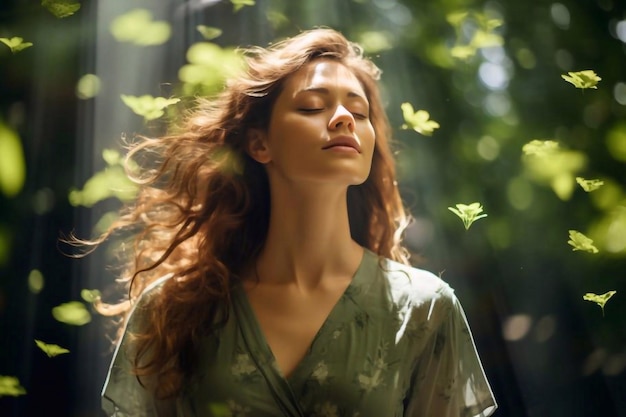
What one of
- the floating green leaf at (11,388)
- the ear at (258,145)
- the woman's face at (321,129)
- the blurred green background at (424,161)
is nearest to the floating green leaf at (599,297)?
the blurred green background at (424,161)

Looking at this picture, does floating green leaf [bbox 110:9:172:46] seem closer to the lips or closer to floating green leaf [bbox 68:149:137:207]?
floating green leaf [bbox 68:149:137:207]

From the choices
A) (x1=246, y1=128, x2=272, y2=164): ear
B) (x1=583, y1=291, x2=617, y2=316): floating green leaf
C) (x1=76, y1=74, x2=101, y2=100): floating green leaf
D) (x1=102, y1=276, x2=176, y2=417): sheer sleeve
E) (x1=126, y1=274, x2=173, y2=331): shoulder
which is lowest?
(x1=102, y1=276, x2=176, y2=417): sheer sleeve

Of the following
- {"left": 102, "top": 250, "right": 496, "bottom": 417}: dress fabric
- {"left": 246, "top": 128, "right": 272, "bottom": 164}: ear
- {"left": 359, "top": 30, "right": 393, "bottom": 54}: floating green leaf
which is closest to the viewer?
{"left": 102, "top": 250, "right": 496, "bottom": 417}: dress fabric

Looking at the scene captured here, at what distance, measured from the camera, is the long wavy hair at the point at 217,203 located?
1.02 metres

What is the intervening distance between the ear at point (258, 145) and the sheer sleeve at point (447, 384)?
0.35 m

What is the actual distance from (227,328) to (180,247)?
0.15 meters

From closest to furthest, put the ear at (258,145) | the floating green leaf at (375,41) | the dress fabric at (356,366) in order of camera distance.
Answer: the dress fabric at (356,366) → the ear at (258,145) → the floating green leaf at (375,41)

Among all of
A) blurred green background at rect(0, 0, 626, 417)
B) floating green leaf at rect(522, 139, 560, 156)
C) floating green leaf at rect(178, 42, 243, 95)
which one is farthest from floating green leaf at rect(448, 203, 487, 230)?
floating green leaf at rect(178, 42, 243, 95)

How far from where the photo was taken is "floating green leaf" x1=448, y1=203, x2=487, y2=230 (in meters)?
1.09

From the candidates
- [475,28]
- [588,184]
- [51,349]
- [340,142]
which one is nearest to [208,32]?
[340,142]

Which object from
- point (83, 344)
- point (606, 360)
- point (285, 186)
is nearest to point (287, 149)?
point (285, 186)

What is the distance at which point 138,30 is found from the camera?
1142 millimetres

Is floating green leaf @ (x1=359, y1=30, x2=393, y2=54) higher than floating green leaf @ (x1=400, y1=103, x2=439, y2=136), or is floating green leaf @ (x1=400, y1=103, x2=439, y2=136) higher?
floating green leaf @ (x1=359, y1=30, x2=393, y2=54)

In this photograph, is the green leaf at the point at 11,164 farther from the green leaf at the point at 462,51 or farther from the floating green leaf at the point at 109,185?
the green leaf at the point at 462,51
